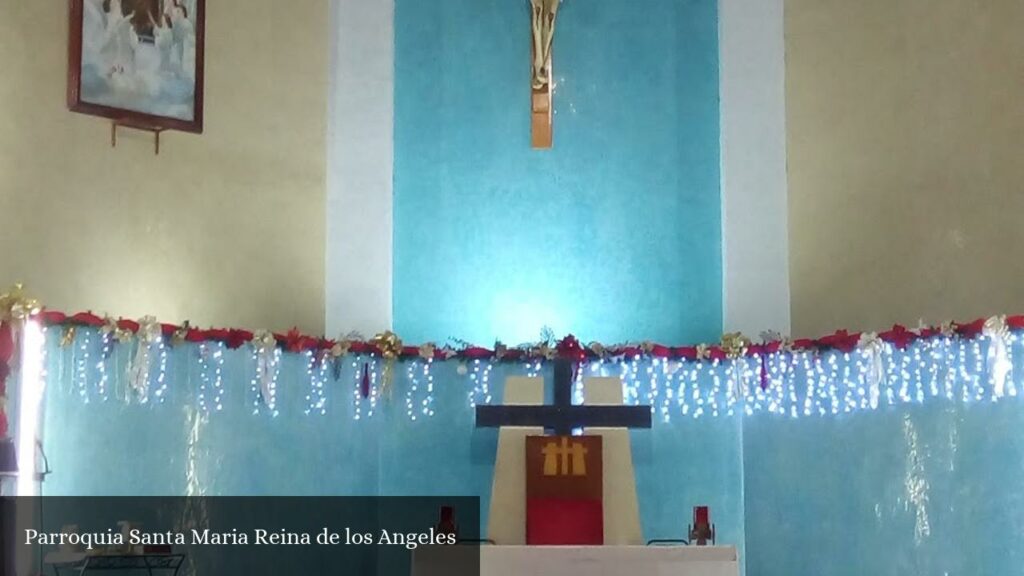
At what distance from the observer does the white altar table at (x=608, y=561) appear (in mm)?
6762

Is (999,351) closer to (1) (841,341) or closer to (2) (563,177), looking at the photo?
(1) (841,341)

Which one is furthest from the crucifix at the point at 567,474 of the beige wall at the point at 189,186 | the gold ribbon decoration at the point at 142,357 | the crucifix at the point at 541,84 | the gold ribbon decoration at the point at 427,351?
the crucifix at the point at 541,84

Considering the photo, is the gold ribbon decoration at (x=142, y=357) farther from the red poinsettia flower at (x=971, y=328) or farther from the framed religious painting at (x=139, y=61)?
the red poinsettia flower at (x=971, y=328)

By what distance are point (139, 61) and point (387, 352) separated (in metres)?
2.16

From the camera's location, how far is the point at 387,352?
320 inches

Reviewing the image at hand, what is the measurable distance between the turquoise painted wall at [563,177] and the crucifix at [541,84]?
98mm

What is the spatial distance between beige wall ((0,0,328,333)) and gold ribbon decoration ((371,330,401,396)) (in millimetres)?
487

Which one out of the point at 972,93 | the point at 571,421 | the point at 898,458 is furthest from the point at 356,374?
the point at 972,93

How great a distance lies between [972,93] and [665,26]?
210cm

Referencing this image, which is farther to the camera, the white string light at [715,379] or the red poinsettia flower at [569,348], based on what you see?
the red poinsettia flower at [569,348]

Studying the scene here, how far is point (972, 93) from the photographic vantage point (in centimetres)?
771

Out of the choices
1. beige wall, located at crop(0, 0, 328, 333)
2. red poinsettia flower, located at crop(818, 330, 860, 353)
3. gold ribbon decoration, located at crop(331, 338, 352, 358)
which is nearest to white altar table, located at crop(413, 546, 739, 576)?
red poinsettia flower, located at crop(818, 330, 860, 353)

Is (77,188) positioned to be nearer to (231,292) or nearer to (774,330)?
(231,292)

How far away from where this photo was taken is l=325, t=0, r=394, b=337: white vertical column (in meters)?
8.52
